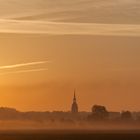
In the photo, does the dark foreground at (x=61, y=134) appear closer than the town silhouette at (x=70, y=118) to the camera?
No

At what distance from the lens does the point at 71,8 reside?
3506 millimetres

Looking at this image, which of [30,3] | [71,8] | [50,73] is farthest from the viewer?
[50,73]

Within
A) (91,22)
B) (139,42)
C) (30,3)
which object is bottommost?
(30,3)

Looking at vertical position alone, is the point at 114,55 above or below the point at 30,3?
above

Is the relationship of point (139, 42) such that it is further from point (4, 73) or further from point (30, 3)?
point (30, 3)

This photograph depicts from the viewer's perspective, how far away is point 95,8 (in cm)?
351

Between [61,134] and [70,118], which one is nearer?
[70,118]

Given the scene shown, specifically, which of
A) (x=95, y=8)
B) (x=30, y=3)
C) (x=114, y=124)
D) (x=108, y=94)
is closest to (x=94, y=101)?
(x=108, y=94)

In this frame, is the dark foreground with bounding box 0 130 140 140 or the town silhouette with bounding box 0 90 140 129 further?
the dark foreground with bounding box 0 130 140 140

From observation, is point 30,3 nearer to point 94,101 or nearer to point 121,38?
point 121,38

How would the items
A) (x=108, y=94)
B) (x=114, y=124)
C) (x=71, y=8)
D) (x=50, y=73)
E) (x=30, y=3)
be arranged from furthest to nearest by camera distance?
1. (x=114, y=124)
2. (x=108, y=94)
3. (x=50, y=73)
4. (x=71, y=8)
5. (x=30, y=3)

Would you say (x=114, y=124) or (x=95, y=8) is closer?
(x=95, y=8)

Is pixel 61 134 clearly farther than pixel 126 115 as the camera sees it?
Yes

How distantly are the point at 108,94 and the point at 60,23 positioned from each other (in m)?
1.43
